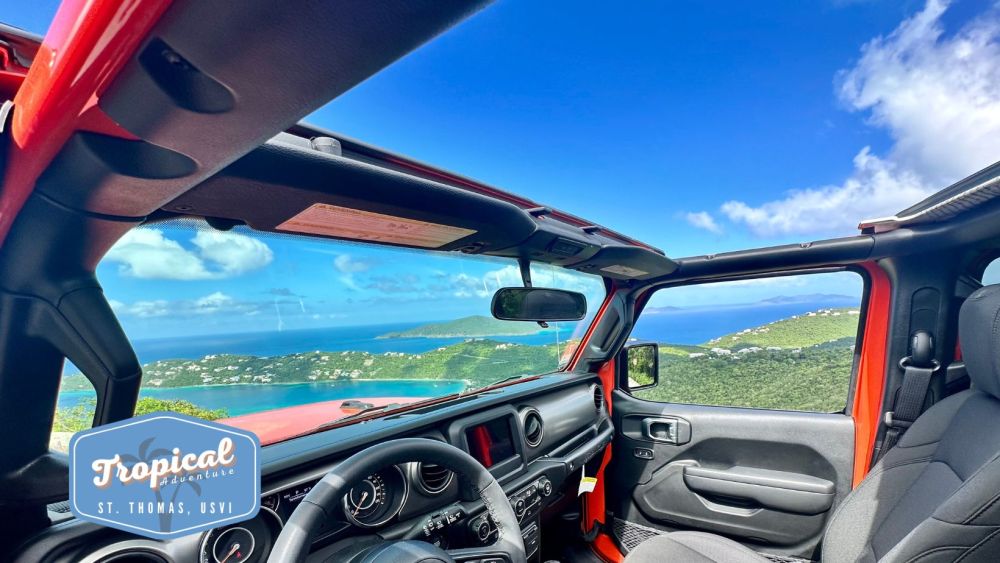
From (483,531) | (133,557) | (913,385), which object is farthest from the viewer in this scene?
(913,385)

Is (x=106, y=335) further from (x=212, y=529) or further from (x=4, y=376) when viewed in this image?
(x=212, y=529)

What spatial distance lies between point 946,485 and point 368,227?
2.34 metres

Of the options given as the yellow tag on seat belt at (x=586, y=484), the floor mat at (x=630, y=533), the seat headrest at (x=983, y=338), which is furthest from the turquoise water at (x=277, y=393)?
the seat headrest at (x=983, y=338)

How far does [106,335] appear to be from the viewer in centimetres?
111

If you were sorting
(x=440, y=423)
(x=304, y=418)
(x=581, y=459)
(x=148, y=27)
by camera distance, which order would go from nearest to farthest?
(x=148, y=27) → (x=304, y=418) → (x=440, y=423) → (x=581, y=459)

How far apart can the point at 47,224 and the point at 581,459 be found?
248 centimetres

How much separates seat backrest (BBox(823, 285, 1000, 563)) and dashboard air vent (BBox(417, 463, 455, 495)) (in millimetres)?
1499

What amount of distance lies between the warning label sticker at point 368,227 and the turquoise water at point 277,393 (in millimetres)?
593

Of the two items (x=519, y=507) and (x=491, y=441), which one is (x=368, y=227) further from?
(x=519, y=507)

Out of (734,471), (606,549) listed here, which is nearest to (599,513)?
(606,549)

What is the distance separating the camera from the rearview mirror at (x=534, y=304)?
2252 millimetres

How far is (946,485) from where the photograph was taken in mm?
1581

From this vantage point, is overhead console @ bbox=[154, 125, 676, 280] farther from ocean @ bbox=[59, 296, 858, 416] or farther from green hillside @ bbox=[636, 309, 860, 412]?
green hillside @ bbox=[636, 309, 860, 412]

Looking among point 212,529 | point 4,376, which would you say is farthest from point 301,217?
point 212,529
